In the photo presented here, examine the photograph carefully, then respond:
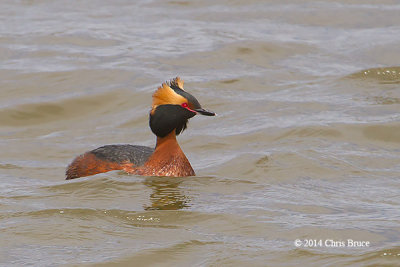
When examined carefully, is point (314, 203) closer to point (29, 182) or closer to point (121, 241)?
point (121, 241)

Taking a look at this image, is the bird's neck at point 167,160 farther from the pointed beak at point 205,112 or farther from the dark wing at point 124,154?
the pointed beak at point 205,112

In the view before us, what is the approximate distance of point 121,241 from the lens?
317 inches

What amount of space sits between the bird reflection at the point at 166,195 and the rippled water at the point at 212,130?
2 centimetres

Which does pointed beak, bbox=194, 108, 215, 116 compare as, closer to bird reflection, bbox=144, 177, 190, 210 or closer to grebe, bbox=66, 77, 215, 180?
grebe, bbox=66, 77, 215, 180

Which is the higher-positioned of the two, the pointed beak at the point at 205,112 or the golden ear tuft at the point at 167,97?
the golden ear tuft at the point at 167,97

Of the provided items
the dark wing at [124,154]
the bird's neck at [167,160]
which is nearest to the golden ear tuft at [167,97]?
the bird's neck at [167,160]

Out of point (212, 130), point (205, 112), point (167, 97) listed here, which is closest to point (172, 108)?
point (167, 97)

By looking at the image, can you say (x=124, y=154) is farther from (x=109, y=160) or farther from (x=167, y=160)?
(x=167, y=160)

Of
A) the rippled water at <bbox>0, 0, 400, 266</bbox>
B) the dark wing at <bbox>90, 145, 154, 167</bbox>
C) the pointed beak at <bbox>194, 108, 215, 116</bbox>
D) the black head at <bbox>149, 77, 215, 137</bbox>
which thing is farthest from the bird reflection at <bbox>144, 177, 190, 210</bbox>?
the pointed beak at <bbox>194, 108, 215, 116</bbox>

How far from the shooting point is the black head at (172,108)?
32.1 ft

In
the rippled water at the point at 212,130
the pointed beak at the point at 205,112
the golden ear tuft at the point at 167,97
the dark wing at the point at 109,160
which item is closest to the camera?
the rippled water at the point at 212,130

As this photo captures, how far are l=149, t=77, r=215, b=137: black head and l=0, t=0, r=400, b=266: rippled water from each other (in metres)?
0.62

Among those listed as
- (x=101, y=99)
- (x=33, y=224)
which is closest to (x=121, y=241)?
(x=33, y=224)

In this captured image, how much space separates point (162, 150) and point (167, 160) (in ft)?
0.43
